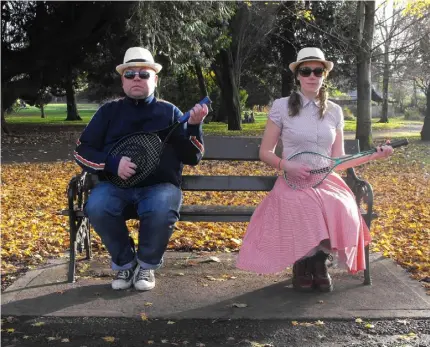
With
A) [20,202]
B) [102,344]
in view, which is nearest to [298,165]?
[102,344]

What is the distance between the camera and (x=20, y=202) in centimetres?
835

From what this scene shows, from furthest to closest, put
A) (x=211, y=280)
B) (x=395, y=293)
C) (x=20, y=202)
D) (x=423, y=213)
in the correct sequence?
(x=20, y=202) → (x=423, y=213) → (x=211, y=280) → (x=395, y=293)

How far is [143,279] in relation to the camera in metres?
4.31

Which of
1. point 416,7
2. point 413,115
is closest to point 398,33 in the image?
Result: point 416,7

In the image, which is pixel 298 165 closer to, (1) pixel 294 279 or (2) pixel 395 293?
(1) pixel 294 279

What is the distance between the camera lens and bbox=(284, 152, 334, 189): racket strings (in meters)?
4.08

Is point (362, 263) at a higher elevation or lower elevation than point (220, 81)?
lower

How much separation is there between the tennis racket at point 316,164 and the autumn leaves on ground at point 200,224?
1194mm

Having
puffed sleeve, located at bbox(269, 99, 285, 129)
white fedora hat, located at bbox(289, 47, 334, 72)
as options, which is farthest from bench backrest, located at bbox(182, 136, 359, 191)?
white fedora hat, located at bbox(289, 47, 334, 72)

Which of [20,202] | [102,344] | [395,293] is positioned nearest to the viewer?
[102,344]

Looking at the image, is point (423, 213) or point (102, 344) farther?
point (423, 213)

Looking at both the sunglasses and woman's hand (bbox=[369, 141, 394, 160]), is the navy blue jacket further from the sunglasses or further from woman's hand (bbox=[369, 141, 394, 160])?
woman's hand (bbox=[369, 141, 394, 160])

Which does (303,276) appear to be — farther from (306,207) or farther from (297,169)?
(297,169)

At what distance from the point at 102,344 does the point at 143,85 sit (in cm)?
187
